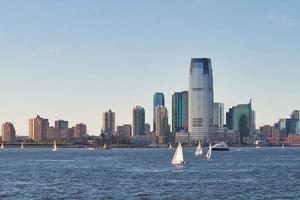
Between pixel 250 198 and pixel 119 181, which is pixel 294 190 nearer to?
pixel 250 198

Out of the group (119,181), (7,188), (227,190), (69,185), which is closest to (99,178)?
(119,181)

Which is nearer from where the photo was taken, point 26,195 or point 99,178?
point 26,195

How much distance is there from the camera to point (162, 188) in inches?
4277

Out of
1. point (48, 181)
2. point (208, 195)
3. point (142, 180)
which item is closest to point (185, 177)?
point (142, 180)

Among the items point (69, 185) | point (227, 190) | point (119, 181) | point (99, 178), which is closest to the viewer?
point (227, 190)

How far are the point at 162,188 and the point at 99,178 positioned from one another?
26.6 m

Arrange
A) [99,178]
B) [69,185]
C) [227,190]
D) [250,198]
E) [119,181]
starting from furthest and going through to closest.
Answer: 1. [99,178]
2. [119,181]
3. [69,185]
4. [227,190]
5. [250,198]

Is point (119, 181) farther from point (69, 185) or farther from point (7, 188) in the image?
point (7, 188)

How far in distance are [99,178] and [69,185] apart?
17476 millimetres

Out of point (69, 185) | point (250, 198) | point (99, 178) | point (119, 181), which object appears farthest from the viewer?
point (99, 178)

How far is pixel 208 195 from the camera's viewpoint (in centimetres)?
9894

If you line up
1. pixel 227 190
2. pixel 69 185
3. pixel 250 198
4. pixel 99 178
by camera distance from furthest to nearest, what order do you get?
pixel 99 178 < pixel 69 185 < pixel 227 190 < pixel 250 198

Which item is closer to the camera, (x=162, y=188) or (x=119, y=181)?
(x=162, y=188)

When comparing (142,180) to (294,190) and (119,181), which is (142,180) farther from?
(294,190)
